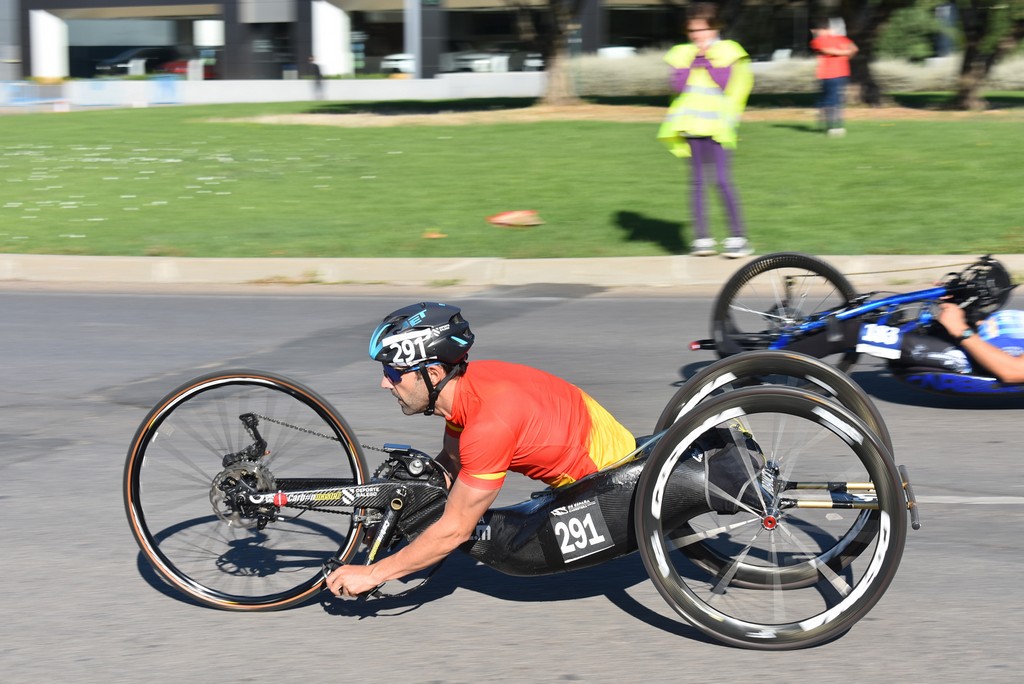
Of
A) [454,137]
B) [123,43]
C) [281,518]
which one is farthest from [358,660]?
[123,43]

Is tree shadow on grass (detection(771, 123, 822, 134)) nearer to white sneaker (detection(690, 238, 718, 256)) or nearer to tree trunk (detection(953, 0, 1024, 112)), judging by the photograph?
tree trunk (detection(953, 0, 1024, 112))

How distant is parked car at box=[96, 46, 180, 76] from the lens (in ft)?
198

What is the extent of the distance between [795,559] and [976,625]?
79 centimetres

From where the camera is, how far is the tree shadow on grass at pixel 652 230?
1306cm

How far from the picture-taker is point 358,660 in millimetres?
4160

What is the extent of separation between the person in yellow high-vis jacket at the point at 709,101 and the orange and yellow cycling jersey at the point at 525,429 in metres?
7.37

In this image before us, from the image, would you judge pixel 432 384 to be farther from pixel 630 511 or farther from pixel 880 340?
pixel 880 340

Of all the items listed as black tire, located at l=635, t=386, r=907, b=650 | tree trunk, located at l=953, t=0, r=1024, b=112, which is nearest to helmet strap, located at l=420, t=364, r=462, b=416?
black tire, located at l=635, t=386, r=907, b=650

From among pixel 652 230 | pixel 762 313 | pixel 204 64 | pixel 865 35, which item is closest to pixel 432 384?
pixel 762 313

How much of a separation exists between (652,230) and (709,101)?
2.34m

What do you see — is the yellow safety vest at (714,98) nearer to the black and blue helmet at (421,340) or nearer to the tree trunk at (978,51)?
the black and blue helmet at (421,340)

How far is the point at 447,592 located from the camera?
476 centimetres

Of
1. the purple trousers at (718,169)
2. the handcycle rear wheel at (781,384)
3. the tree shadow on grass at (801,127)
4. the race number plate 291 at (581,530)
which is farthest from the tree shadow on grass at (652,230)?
the race number plate 291 at (581,530)

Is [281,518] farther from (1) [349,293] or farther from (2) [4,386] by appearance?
(1) [349,293]
